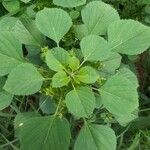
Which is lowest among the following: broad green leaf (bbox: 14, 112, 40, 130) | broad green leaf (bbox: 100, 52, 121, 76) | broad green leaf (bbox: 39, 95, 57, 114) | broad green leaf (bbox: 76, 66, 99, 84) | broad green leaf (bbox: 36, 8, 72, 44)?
broad green leaf (bbox: 14, 112, 40, 130)

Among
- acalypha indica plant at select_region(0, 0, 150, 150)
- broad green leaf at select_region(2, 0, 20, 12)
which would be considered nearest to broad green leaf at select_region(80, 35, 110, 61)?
acalypha indica plant at select_region(0, 0, 150, 150)

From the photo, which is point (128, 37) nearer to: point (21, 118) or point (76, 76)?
point (76, 76)

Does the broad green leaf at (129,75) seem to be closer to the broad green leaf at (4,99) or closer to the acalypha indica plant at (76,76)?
the acalypha indica plant at (76,76)

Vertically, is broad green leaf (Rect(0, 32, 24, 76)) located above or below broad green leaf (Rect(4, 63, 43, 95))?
above

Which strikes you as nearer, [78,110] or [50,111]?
[78,110]

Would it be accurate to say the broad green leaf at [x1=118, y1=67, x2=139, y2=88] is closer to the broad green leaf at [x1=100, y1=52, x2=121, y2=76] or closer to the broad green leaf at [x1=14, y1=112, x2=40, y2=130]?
the broad green leaf at [x1=100, y1=52, x2=121, y2=76]

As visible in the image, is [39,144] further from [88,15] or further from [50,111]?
[88,15]

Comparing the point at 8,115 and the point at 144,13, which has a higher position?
the point at 144,13

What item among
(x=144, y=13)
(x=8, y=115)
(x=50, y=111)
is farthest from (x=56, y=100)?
(x=144, y=13)
